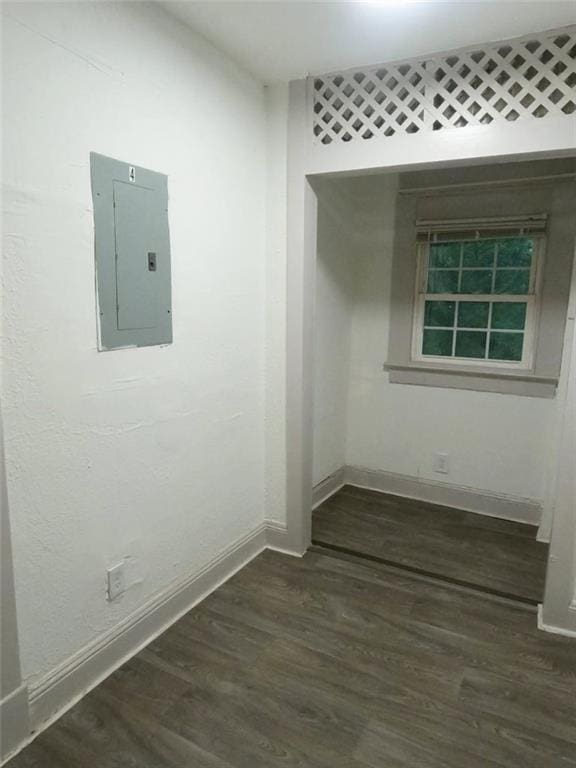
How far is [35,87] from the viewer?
1.38 meters

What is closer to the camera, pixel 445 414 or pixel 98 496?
pixel 98 496

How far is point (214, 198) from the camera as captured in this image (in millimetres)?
2148

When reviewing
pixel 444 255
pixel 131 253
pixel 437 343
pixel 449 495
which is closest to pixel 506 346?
pixel 437 343

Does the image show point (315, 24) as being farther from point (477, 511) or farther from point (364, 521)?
point (477, 511)

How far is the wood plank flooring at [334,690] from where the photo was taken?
152 centimetres

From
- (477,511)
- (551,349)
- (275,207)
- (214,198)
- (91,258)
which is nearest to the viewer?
(91,258)

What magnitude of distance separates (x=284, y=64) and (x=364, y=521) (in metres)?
2.52

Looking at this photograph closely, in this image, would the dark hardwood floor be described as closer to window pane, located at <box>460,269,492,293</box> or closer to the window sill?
the window sill

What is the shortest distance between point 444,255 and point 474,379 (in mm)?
843

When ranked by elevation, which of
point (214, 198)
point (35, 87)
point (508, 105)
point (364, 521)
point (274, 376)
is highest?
point (508, 105)

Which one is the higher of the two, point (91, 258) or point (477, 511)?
point (91, 258)

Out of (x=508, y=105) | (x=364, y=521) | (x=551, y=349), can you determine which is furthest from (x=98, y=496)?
(x=551, y=349)

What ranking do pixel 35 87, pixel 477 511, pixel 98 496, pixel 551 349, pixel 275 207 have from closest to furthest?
pixel 35 87
pixel 98 496
pixel 275 207
pixel 551 349
pixel 477 511

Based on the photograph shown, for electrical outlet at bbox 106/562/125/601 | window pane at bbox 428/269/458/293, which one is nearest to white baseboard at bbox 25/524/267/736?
electrical outlet at bbox 106/562/125/601
